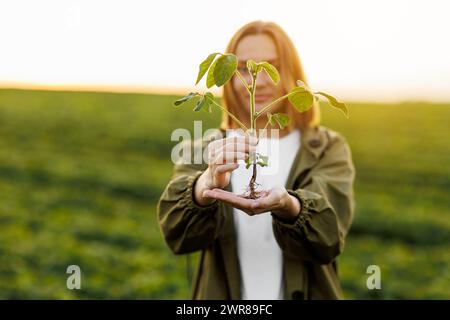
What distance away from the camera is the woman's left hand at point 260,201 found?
2.12 meters

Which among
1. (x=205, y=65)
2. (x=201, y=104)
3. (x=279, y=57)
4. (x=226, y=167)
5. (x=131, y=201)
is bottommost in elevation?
(x=226, y=167)

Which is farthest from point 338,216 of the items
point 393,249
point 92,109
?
point 92,109

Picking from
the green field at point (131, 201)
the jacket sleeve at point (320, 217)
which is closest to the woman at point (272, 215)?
the jacket sleeve at point (320, 217)

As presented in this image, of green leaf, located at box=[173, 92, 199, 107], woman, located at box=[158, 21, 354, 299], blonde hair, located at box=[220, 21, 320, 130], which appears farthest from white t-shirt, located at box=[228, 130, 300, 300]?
green leaf, located at box=[173, 92, 199, 107]

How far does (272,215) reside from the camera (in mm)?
2477

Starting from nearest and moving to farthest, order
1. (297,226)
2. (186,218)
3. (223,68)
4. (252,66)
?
(223,68)
(252,66)
(297,226)
(186,218)

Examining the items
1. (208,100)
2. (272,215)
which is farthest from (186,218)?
(208,100)

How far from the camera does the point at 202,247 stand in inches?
106

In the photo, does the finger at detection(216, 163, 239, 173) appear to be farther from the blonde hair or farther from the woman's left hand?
the blonde hair

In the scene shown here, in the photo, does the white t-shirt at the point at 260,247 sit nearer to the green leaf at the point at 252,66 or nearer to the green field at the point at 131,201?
the green leaf at the point at 252,66

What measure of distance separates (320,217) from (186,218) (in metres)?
0.52

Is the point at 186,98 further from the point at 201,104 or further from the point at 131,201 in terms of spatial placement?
the point at 131,201

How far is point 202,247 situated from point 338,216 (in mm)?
591
